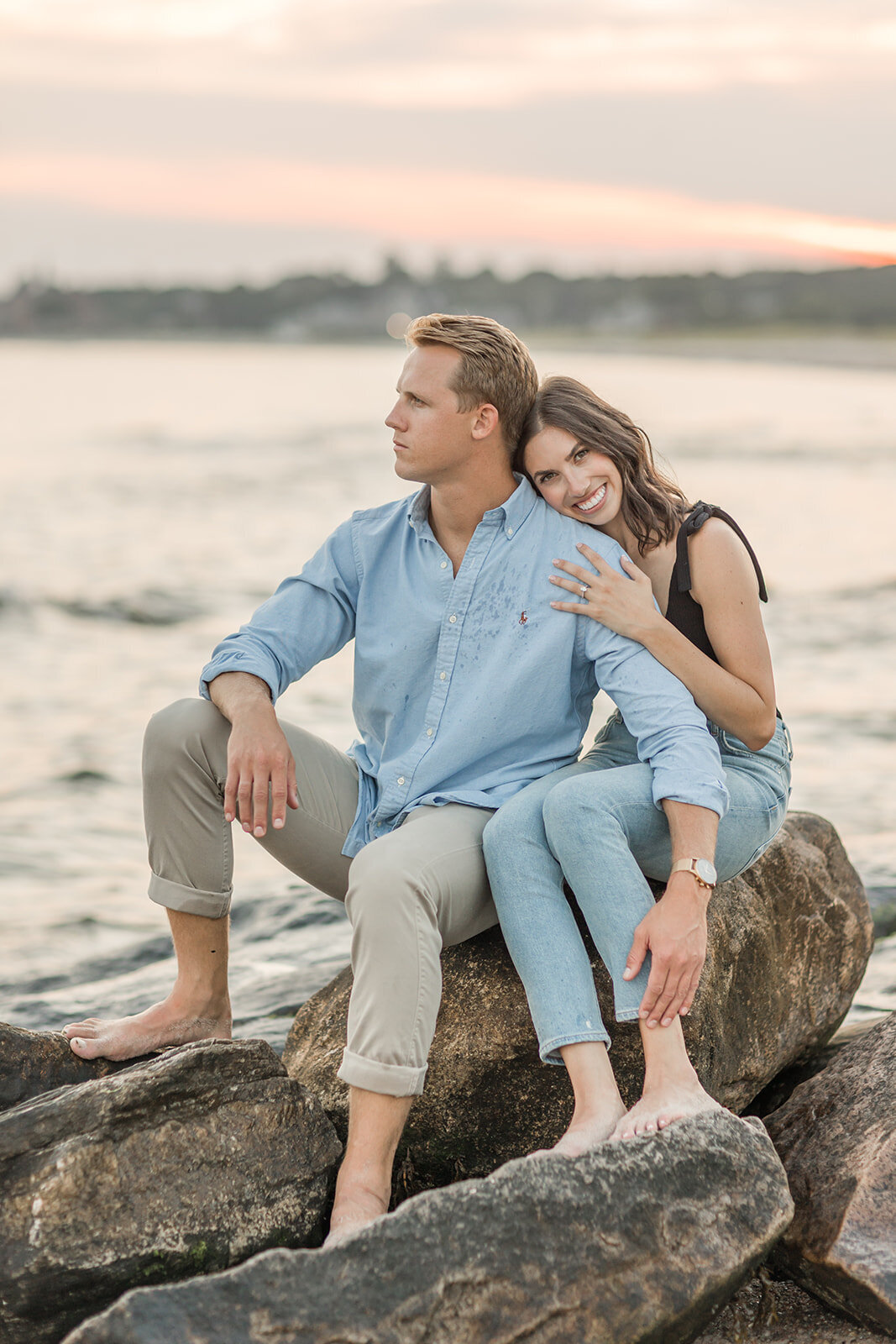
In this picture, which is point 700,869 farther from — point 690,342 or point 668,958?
point 690,342

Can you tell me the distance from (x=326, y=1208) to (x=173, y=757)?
106 cm

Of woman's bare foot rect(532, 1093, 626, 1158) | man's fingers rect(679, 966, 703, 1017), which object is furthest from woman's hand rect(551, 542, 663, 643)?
woman's bare foot rect(532, 1093, 626, 1158)

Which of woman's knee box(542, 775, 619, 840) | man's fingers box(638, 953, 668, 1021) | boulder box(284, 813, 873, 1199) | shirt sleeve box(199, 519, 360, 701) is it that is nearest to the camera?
man's fingers box(638, 953, 668, 1021)

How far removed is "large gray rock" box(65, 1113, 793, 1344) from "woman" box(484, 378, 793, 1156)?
0.43 feet

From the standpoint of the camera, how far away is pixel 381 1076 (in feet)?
8.50

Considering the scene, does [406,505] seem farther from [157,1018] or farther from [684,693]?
[157,1018]

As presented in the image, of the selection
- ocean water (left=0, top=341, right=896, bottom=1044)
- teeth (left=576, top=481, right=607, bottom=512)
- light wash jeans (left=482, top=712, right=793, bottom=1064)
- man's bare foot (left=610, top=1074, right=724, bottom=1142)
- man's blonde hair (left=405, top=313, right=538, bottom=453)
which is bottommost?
ocean water (left=0, top=341, right=896, bottom=1044)

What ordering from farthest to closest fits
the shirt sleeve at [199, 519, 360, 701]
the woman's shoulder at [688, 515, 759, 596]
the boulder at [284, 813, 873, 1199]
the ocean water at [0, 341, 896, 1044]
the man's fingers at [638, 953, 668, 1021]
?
the ocean water at [0, 341, 896, 1044]
the shirt sleeve at [199, 519, 360, 701]
the woman's shoulder at [688, 515, 759, 596]
the boulder at [284, 813, 873, 1199]
the man's fingers at [638, 953, 668, 1021]

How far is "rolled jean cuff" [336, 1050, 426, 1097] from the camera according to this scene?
2.59m

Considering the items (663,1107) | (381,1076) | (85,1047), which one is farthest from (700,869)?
(85,1047)

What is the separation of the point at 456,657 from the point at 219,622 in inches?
404

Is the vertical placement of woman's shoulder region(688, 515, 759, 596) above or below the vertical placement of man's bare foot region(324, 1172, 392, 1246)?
above

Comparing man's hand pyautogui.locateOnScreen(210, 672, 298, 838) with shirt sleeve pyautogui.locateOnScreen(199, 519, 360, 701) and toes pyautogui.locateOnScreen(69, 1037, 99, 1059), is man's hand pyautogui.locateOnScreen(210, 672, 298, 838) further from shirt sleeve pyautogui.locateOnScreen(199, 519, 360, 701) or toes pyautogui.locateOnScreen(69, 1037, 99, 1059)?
toes pyautogui.locateOnScreen(69, 1037, 99, 1059)

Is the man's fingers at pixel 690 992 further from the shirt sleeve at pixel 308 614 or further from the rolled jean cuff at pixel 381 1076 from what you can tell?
the shirt sleeve at pixel 308 614
